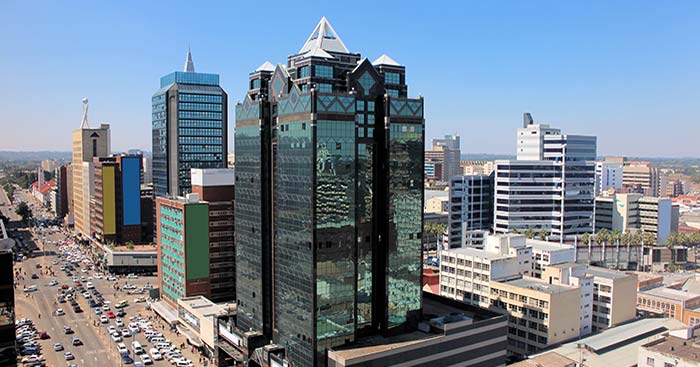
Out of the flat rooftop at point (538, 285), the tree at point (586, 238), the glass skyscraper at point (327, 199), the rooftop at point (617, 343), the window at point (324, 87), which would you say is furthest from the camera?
the tree at point (586, 238)

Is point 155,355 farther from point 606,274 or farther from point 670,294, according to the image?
point 670,294

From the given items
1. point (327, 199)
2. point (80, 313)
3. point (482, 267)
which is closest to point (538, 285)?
point (482, 267)

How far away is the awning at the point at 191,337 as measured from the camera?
9190 centimetres

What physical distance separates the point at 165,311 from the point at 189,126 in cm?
6165

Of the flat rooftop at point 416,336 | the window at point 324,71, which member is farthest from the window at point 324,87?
the flat rooftop at point 416,336

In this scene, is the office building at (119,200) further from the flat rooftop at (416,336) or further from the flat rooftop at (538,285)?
the flat rooftop at (416,336)

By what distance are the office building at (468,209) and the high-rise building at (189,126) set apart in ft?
209

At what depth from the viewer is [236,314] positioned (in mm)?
74312

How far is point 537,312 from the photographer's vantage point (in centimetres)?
8375

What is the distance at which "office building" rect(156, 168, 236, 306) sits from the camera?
106 metres

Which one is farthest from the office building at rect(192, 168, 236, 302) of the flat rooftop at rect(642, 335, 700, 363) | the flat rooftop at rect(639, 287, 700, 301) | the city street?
the flat rooftop at rect(639, 287, 700, 301)

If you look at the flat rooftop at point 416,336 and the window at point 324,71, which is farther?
the window at point 324,71

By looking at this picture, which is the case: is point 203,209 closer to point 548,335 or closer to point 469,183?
point 548,335

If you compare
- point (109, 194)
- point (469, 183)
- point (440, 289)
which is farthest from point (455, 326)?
point (109, 194)
